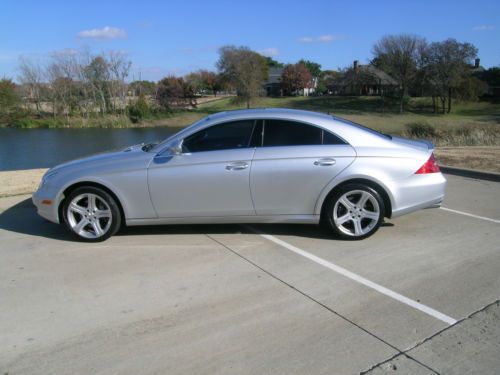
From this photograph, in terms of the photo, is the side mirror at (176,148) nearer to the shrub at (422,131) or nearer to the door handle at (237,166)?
the door handle at (237,166)

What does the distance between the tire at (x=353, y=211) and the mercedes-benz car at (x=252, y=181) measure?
1 cm

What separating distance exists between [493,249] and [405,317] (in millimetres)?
2020

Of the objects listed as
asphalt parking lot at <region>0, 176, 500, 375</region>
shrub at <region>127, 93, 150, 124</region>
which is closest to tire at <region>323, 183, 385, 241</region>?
asphalt parking lot at <region>0, 176, 500, 375</region>

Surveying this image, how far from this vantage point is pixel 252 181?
15.7ft

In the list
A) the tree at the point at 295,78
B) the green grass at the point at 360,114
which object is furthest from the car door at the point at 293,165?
the tree at the point at 295,78

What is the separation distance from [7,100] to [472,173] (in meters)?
65.6

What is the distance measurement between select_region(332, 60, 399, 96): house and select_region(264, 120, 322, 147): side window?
218 ft

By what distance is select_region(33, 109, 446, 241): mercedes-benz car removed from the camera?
4.80 m

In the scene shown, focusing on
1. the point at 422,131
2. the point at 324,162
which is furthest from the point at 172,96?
the point at 324,162

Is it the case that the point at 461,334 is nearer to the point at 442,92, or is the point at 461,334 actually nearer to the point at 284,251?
the point at 284,251

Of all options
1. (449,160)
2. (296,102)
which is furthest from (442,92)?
(449,160)

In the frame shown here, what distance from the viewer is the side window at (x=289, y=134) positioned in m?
4.92

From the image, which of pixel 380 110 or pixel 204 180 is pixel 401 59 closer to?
pixel 380 110

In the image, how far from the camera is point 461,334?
3066 mm
